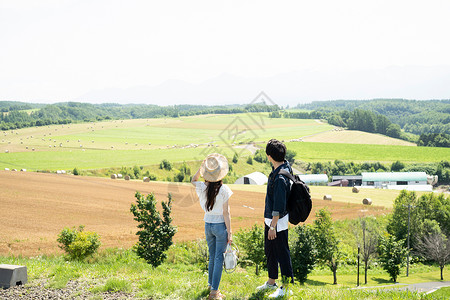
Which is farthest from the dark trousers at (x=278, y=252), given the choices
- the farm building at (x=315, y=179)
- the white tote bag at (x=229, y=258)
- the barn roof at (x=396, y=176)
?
the barn roof at (x=396, y=176)

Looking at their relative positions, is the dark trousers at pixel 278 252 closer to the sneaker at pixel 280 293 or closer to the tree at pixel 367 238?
the sneaker at pixel 280 293

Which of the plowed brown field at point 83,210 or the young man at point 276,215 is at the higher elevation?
the young man at point 276,215

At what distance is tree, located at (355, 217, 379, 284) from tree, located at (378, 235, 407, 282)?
0.98 metres

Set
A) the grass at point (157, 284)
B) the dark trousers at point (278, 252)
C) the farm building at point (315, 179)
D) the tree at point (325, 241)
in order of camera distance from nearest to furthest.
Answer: the dark trousers at point (278, 252), the grass at point (157, 284), the tree at point (325, 241), the farm building at point (315, 179)

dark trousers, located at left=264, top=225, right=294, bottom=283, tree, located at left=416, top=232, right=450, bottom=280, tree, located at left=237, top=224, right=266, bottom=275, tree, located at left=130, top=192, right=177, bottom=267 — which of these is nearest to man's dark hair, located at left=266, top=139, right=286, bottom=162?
dark trousers, located at left=264, top=225, right=294, bottom=283

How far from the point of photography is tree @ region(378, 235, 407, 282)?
38.5 metres

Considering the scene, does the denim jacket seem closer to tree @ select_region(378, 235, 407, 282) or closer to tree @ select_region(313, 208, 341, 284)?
tree @ select_region(313, 208, 341, 284)

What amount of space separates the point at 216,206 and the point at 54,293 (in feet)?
13.7

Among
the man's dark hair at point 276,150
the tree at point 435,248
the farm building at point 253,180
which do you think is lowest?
the tree at point 435,248

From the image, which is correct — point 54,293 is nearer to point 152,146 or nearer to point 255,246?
point 255,246

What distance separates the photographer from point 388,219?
5053 centimetres

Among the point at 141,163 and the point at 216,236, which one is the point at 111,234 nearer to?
the point at 216,236

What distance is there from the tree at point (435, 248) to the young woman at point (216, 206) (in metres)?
42.9

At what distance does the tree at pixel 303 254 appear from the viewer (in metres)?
32.2
